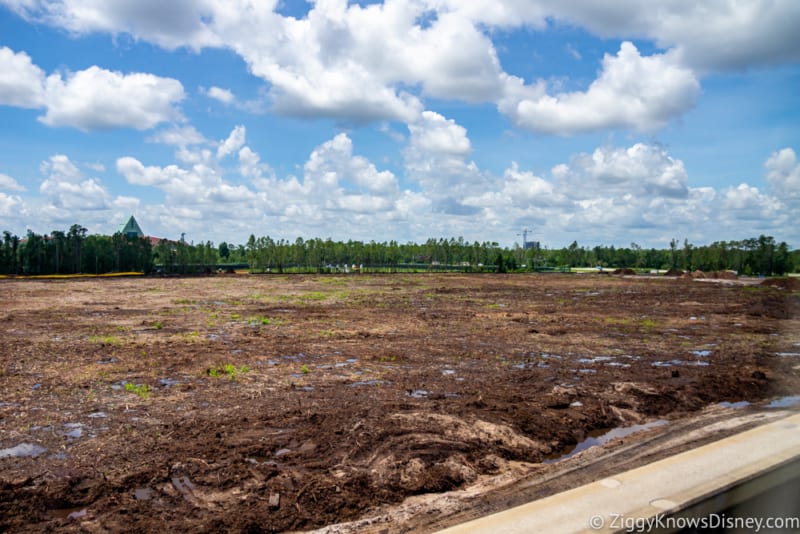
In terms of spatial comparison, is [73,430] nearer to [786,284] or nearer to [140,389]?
[140,389]

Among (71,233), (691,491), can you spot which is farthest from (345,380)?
(71,233)

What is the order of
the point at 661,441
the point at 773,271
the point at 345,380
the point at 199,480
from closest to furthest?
the point at 199,480 < the point at 661,441 < the point at 345,380 < the point at 773,271

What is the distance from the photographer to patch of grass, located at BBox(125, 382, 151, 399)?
35.9ft

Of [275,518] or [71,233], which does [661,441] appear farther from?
[71,233]

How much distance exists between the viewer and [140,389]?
37.2ft

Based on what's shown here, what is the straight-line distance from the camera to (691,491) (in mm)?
5215

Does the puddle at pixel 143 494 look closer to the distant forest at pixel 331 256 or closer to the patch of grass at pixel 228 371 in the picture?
the patch of grass at pixel 228 371

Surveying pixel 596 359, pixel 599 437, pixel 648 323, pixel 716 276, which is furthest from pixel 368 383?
pixel 716 276

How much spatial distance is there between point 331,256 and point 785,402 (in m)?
100

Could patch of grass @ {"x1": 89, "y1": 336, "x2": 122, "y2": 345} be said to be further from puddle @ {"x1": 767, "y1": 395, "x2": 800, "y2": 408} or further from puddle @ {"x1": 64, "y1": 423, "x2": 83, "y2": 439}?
puddle @ {"x1": 767, "y1": 395, "x2": 800, "y2": 408}

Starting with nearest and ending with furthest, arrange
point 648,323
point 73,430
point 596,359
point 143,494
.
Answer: point 143,494
point 73,430
point 596,359
point 648,323

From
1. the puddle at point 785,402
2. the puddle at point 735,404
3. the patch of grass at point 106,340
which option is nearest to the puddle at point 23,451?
the patch of grass at point 106,340

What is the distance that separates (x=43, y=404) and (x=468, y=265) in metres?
115

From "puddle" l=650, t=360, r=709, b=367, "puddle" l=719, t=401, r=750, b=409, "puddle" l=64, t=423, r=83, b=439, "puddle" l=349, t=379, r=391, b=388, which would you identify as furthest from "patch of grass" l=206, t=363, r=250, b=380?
"puddle" l=650, t=360, r=709, b=367
